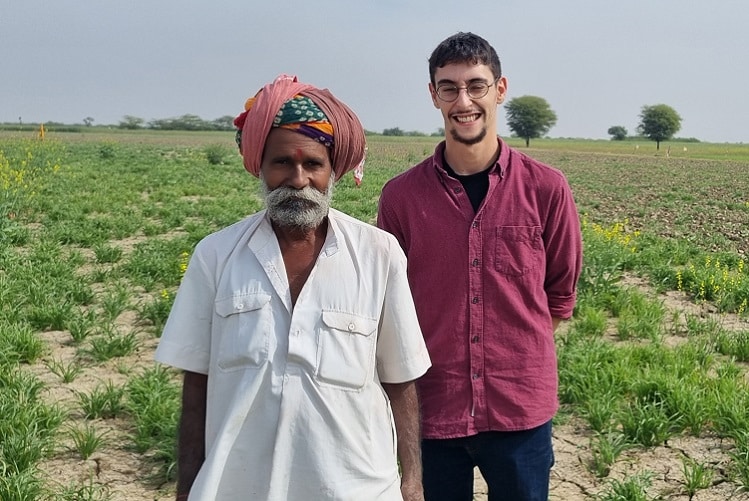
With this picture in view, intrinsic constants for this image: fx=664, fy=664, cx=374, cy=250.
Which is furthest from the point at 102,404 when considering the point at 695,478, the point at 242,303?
the point at 695,478

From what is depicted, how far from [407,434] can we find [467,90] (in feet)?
3.39

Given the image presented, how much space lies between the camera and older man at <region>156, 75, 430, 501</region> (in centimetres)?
156

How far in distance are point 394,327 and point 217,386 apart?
0.46 meters

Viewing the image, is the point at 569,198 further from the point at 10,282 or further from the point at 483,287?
the point at 10,282

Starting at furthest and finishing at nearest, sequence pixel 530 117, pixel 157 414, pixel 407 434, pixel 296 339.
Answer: pixel 530 117 < pixel 157 414 < pixel 407 434 < pixel 296 339

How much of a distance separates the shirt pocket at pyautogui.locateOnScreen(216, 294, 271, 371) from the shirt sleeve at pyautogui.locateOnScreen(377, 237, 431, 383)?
1.03 ft

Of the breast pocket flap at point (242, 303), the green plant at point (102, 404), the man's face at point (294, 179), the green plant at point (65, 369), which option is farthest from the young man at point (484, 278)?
the green plant at point (65, 369)

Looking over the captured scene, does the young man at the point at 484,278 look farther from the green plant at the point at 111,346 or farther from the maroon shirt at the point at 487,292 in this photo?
the green plant at the point at 111,346

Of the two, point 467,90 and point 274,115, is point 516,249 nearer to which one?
point 467,90

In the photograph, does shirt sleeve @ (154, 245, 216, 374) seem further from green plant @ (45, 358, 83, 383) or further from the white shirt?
green plant @ (45, 358, 83, 383)

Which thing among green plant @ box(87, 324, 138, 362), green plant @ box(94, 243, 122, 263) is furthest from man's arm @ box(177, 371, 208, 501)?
green plant @ box(94, 243, 122, 263)

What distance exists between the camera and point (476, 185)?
2143 mm

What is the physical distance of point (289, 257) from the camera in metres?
1.73

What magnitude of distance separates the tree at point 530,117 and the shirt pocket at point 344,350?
11789 centimetres
